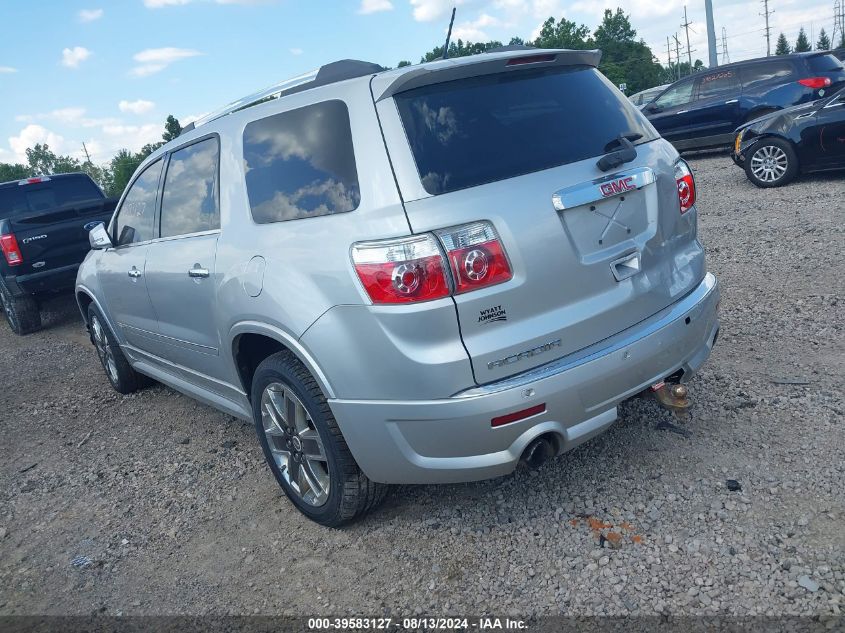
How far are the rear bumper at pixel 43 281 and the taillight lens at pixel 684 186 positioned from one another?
7321mm

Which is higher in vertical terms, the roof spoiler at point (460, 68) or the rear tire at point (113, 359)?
the roof spoiler at point (460, 68)

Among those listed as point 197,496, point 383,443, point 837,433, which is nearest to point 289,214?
point 383,443

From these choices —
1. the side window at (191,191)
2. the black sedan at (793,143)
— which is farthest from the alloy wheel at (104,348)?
the black sedan at (793,143)

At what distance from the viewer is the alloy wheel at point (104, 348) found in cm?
Result: 560

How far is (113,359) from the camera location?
18.1ft

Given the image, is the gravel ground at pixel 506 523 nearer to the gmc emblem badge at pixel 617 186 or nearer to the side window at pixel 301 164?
the gmc emblem badge at pixel 617 186

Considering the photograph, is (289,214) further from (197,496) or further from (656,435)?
(656,435)

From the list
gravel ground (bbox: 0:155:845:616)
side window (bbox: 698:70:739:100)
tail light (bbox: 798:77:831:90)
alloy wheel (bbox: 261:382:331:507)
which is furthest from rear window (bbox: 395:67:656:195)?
side window (bbox: 698:70:739:100)

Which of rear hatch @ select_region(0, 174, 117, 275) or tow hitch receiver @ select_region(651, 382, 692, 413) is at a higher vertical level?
rear hatch @ select_region(0, 174, 117, 275)

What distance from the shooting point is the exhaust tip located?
2674 millimetres

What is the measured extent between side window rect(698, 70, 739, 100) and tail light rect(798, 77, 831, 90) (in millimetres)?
1165

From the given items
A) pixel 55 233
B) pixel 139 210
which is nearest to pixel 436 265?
pixel 139 210

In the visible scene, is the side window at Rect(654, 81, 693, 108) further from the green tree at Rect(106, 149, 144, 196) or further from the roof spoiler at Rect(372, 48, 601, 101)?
the green tree at Rect(106, 149, 144, 196)

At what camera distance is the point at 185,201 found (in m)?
3.94
